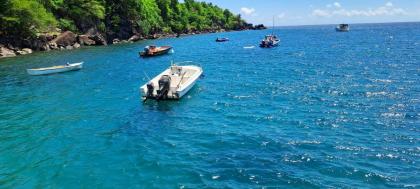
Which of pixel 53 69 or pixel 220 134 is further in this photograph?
pixel 53 69

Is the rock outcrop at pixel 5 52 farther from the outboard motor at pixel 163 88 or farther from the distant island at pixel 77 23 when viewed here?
the outboard motor at pixel 163 88

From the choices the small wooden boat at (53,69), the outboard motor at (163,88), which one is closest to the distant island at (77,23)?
the small wooden boat at (53,69)

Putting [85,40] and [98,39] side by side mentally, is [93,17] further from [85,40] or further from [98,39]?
[85,40]

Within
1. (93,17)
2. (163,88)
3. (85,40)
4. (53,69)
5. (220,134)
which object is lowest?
(220,134)

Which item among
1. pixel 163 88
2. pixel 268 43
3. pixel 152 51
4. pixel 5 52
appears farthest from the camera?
pixel 268 43

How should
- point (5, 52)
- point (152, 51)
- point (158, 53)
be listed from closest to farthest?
1. point (152, 51)
2. point (5, 52)
3. point (158, 53)

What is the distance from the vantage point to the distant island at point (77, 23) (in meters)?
76.8

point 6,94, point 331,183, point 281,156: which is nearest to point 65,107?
point 6,94

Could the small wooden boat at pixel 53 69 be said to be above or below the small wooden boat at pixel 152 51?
below

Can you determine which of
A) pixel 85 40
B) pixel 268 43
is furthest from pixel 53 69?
pixel 268 43

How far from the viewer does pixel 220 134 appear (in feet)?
76.9

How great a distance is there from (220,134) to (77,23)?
9172cm

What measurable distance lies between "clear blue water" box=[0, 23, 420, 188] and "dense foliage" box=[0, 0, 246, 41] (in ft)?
132

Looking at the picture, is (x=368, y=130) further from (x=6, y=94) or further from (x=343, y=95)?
(x=6, y=94)
